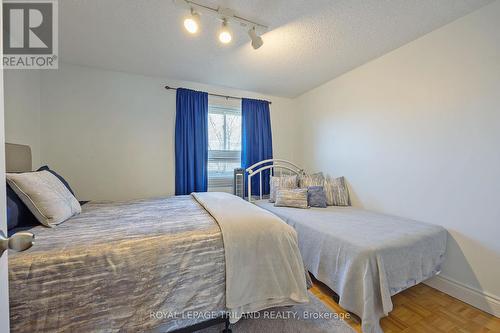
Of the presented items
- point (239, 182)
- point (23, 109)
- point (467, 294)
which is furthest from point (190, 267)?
point (23, 109)

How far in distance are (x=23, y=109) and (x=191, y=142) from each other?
1742mm

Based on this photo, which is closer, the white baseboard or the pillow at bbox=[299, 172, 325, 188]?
the white baseboard

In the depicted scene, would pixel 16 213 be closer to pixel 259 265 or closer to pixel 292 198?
pixel 259 265

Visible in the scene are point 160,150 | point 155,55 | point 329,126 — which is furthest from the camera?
point 329,126

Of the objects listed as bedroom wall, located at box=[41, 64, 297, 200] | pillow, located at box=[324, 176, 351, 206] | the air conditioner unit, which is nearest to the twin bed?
pillow, located at box=[324, 176, 351, 206]

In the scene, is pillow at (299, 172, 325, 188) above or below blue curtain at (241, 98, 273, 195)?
below

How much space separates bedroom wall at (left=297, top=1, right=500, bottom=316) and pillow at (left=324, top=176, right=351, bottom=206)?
0.16m

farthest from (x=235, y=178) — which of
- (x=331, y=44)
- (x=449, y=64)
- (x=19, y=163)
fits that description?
(x=449, y=64)

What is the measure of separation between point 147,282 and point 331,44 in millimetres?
2592

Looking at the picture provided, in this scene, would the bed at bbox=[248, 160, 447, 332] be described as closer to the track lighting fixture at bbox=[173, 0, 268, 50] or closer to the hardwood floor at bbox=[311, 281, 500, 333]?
the hardwood floor at bbox=[311, 281, 500, 333]

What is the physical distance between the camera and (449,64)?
5.97 ft

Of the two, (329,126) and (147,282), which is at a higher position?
(329,126)

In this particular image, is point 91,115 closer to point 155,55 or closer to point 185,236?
point 155,55

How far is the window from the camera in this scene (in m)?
3.25
